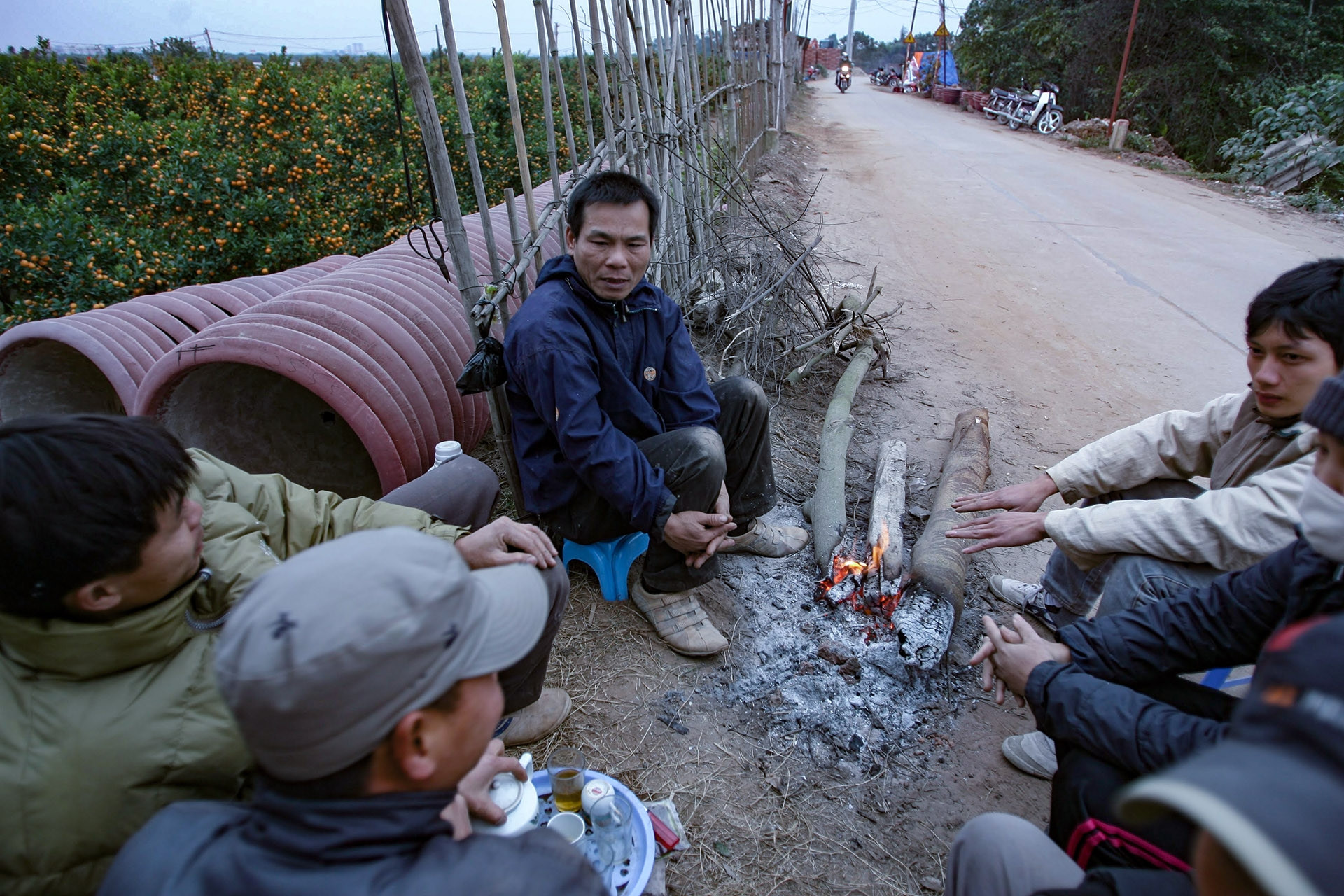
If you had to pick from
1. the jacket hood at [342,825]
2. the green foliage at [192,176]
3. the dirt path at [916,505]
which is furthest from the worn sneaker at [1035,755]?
the green foliage at [192,176]

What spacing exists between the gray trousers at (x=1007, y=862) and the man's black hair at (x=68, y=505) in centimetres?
171

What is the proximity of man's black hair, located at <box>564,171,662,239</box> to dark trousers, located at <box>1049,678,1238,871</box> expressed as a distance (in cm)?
215

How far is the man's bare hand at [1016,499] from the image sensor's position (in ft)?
8.80

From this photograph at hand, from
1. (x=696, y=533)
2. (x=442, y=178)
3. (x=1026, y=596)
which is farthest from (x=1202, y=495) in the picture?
(x=442, y=178)

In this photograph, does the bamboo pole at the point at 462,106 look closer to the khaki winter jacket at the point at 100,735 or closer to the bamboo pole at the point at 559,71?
the bamboo pole at the point at 559,71

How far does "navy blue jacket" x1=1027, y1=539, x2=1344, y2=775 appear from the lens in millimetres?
1497

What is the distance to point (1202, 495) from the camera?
2252 millimetres

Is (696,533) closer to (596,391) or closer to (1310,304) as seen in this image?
(596,391)

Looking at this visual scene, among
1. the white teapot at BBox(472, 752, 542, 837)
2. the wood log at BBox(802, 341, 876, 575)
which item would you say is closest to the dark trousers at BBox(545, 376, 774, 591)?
the wood log at BBox(802, 341, 876, 575)

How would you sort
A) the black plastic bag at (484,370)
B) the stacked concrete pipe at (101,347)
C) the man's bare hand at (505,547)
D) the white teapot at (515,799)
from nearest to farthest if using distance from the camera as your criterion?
1. the white teapot at (515,799)
2. the man's bare hand at (505,547)
3. the black plastic bag at (484,370)
4. the stacked concrete pipe at (101,347)

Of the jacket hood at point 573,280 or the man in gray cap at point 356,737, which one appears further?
the jacket hood at point 573,280

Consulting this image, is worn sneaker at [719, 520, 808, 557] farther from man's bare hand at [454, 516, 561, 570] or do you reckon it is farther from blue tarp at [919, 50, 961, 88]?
blue tarp at [919, 50, 961, 88]

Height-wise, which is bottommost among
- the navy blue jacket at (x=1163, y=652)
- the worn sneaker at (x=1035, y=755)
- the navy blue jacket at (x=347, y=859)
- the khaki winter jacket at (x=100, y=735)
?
the worn sneaker at (x=1035, y=755)

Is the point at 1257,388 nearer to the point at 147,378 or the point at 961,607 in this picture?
the point at 961,607
